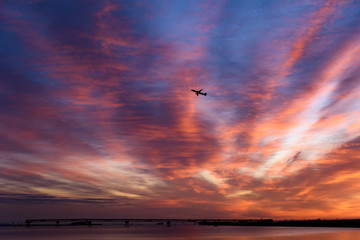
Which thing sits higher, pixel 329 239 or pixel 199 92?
pixel 199 92

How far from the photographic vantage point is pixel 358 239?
95688 millimetres

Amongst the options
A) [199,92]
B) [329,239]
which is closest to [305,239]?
[329,239]

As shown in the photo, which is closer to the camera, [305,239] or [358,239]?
[358,239]

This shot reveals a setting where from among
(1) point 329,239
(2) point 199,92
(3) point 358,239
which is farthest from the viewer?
(2) point 199,92

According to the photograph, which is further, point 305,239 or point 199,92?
point 199,92

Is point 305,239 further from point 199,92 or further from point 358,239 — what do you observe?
point 199,92

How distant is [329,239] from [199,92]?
61478 mm

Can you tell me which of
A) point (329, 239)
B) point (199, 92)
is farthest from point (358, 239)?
point (199, 92)

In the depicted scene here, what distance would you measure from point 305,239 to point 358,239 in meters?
16.7

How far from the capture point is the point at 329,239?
10456 cm

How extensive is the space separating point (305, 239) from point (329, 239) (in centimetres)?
710

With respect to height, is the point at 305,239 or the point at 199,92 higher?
the point at 199,92

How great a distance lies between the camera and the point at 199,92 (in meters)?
117

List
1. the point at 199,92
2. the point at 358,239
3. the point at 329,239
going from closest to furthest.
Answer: the point at 358,239 → the point at 329,239 → the point at 199,92
